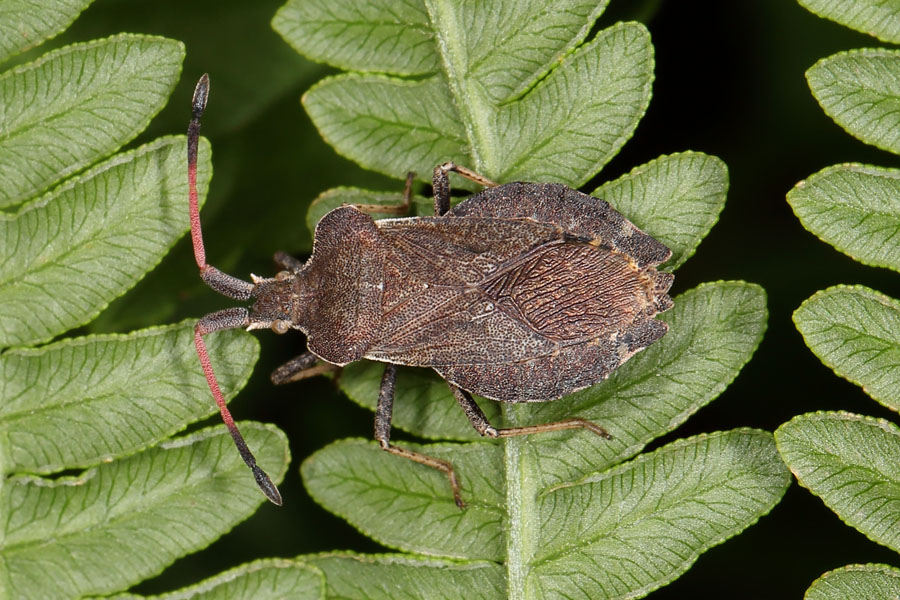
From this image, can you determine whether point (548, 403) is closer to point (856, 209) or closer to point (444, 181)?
point (444, 181)

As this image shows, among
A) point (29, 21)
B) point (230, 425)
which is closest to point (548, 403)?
point (230, 425)

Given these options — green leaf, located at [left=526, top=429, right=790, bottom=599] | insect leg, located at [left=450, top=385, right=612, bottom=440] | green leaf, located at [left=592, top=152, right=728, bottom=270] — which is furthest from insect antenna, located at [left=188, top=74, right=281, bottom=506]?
green leaf, located at [left=592, top=152, right=728, bottom=270]

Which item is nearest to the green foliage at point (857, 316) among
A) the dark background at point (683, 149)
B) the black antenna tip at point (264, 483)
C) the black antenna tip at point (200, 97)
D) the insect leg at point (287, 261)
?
the dark background at point (683, 149)

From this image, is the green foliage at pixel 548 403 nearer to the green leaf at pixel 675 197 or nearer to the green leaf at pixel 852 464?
the green leaf at pixel 675 197

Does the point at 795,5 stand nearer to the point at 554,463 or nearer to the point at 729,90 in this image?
the point at 729,90

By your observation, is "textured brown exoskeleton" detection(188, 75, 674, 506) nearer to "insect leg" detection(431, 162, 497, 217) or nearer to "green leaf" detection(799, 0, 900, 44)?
"insect leg" detection(431, 162, 497, 217)

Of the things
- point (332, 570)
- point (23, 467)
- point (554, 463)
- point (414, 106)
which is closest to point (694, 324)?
point (554, 463)
